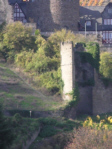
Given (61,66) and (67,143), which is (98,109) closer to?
(61,66)

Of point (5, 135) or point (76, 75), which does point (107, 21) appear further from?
point (5, 135)

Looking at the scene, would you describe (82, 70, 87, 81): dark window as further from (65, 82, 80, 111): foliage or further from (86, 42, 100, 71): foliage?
(65, 82, 80, 111): foliage

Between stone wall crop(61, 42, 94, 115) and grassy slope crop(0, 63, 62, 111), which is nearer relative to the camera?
grassy slope crop(0, 63, 62, 111)

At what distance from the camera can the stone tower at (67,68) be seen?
5512cm

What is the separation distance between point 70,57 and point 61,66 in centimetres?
145

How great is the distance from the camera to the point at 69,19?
69.5 m

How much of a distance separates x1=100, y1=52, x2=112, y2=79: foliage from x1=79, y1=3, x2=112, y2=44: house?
360 inches

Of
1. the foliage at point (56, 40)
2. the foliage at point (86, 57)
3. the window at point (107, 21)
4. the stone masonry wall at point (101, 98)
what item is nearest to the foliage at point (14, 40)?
the foliage at point (56, 40)

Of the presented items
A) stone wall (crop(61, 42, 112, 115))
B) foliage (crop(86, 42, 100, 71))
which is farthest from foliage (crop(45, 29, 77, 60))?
foliage (crop(86, 42, 100, 71))

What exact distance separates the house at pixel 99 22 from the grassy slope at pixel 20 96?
1503 centimetres

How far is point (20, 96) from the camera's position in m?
53.2

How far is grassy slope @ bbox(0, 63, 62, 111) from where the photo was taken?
51625 millimetres

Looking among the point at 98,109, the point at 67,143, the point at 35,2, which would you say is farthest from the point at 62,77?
the point at 35,2

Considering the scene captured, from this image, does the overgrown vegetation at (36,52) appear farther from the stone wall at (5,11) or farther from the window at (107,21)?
the window at (107,21)
